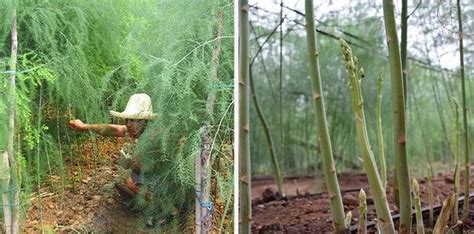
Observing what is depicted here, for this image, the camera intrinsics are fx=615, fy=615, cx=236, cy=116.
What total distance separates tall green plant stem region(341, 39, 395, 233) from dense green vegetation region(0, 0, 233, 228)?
0.26 metres

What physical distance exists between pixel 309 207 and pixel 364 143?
0.51 m

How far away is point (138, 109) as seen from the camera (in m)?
1.10

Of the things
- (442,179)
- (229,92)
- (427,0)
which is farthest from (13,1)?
(442,179)

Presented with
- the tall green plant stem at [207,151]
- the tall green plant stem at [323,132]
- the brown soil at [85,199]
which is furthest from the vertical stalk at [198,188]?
the tall green plant stem at [323,132]

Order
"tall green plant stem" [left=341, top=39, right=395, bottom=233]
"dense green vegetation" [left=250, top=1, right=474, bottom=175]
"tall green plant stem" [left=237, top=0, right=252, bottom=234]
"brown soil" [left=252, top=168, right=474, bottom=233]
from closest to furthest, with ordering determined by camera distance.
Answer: "tall green plant stem" [left=341, top=39, right=395, bottom=233] < "tall green plant stem" [left=237, top=0, right=252, bottom=234] < "brown soil" [left=252, top=168, right=474, bottom=233] < "dense green vegetation" [left=250, top=1, right=474, bottom=175]

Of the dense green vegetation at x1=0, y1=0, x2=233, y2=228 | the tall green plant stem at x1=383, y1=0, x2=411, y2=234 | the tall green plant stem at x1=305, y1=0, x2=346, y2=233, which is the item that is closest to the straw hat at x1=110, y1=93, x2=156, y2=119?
the dense green vegetation at x1=0, y1=0, x2=233, y2=228

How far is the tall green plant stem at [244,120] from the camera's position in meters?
1.07

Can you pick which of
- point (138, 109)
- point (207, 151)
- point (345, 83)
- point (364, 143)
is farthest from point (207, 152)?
point (345, 83)

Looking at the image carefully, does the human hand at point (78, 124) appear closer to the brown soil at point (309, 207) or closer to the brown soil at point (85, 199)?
the brown soil at point (85, 199)

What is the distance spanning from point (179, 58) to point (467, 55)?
2.94 ft

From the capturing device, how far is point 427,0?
150 centimetres

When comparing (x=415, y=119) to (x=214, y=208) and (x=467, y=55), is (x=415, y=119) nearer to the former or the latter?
(x=467, y=55)

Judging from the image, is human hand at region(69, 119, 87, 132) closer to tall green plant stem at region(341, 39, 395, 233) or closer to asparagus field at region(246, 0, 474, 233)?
asparagus field at region(246, 0, 474, 233)

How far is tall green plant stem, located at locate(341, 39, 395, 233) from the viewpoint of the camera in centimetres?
93
